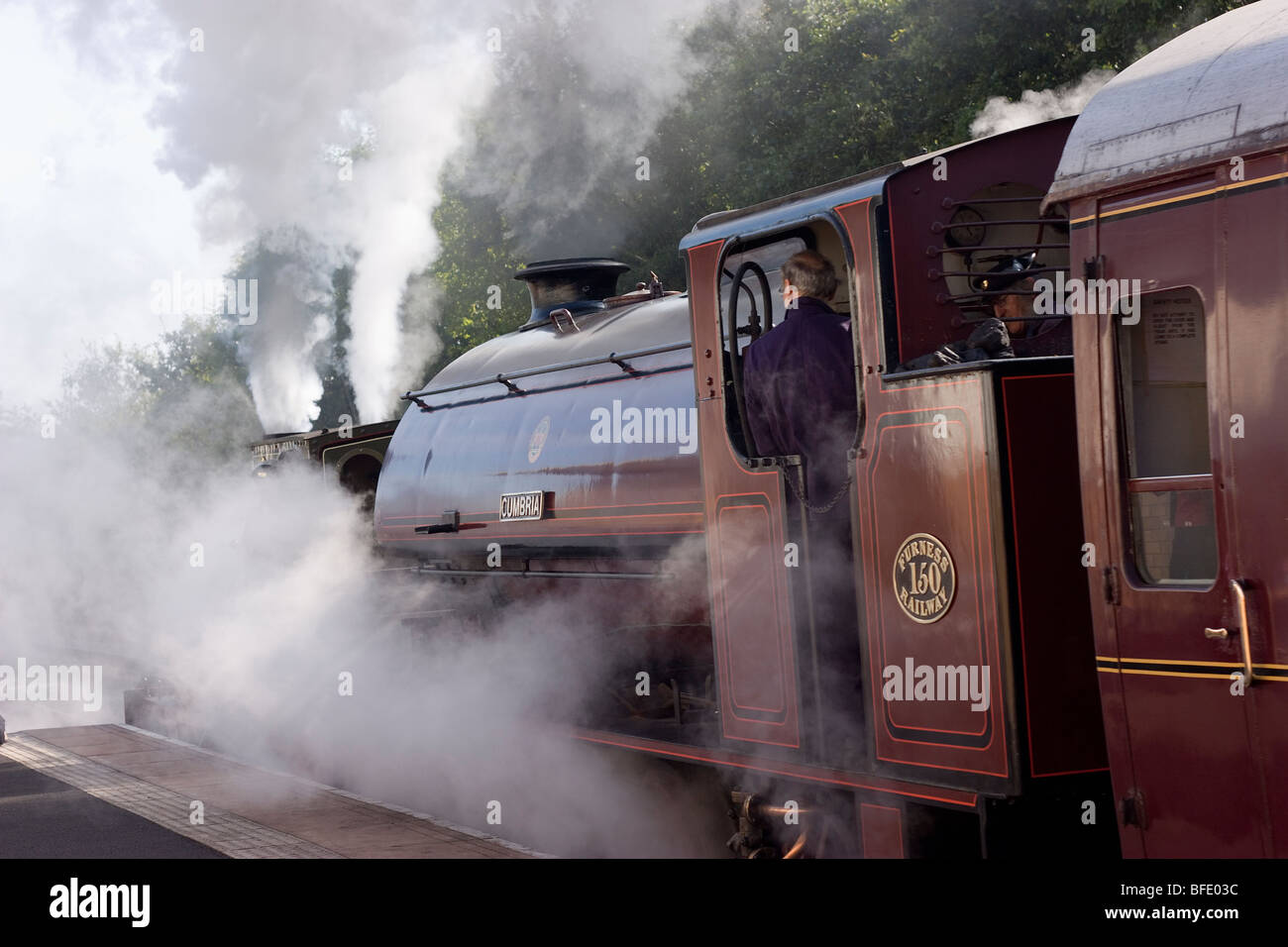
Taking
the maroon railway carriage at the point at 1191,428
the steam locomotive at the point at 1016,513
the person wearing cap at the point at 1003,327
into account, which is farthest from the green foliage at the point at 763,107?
the maroon railway carriage at the point at 1191,428

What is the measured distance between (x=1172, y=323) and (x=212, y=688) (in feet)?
36.7

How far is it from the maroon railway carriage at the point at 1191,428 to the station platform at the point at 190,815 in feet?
13.1

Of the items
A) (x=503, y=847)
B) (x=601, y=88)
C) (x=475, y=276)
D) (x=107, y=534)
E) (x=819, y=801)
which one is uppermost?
(x=601, y=88)

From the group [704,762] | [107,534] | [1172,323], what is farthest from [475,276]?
[1172,323]

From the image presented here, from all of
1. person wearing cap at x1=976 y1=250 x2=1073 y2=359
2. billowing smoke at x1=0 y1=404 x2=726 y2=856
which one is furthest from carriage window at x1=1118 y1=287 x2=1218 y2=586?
billowing smoke at x1=0 y1=404 x2=726 y2=856

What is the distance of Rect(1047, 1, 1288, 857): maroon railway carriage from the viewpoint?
3875 millimetres

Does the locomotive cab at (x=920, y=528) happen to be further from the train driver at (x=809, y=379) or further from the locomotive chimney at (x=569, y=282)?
the locomotive chimney at (x=569, y=282)

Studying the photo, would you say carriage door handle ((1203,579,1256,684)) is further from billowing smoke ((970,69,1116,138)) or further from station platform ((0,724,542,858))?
billowing smoke ((970,69,1116,138))

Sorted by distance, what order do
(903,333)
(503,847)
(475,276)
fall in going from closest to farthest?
(903,333) < (503,847) < (475,276)

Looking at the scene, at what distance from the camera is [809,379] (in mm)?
5734

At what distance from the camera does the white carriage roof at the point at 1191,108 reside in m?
3.88

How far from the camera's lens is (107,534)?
1894 cm

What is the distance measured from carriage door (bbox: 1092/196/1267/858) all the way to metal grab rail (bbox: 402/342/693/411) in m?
3.02
